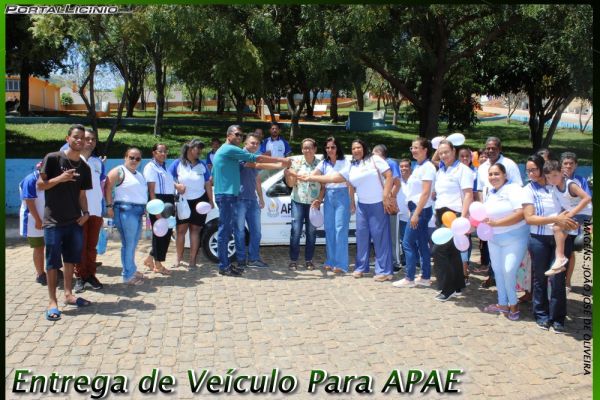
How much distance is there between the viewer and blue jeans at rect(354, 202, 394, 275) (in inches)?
292

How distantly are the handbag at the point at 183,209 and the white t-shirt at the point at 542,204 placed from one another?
4224mm

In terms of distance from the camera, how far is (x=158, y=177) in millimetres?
7312

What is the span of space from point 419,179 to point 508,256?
1.51 metres

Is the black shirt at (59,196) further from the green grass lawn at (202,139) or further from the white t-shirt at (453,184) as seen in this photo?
the green grass lawn at (202,139)

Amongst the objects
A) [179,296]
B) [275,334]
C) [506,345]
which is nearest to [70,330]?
[179,296]

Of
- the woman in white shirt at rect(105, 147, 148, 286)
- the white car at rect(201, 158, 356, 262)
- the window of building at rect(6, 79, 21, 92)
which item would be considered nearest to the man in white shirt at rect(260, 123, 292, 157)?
the white car at rect(201, 158, 356, 262)

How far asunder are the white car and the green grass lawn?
9854 mm

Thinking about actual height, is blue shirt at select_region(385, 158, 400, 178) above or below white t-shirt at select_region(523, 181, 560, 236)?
above

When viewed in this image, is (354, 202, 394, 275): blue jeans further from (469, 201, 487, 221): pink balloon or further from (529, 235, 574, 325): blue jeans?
(529, 235, 574, 325): blue jeans

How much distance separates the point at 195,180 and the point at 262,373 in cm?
356

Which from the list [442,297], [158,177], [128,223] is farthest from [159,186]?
[442,297]

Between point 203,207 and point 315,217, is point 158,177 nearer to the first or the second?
point 203,207

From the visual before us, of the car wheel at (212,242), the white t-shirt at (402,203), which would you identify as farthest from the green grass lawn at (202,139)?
the car wheel at (212,242)

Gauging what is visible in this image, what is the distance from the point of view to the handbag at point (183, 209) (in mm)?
7590
